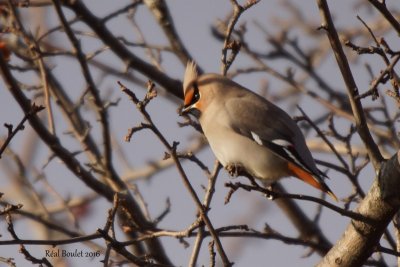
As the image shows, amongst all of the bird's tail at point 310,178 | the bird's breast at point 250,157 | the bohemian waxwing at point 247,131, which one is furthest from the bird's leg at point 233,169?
the bird's tail at point 310,178

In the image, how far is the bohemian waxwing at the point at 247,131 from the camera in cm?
379

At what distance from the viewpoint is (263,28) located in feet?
16.5

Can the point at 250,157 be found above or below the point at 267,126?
below

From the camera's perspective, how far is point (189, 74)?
14.0ft

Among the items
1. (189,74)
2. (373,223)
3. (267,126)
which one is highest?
(189,74)

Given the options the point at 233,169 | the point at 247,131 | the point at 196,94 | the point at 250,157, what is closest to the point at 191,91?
the point at 196,94

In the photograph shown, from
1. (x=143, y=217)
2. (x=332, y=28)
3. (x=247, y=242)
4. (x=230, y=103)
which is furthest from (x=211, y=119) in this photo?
(x=332, y=28)

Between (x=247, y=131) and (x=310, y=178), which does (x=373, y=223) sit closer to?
(x=310, y=178)

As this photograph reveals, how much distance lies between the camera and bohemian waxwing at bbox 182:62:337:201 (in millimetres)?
3785

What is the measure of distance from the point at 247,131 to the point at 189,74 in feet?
1.58

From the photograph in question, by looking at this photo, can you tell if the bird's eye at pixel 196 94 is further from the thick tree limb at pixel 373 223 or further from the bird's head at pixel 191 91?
the thick tree limb at pixel 373 223

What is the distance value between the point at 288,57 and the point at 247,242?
120 cm

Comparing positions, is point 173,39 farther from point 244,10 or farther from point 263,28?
point 244,10

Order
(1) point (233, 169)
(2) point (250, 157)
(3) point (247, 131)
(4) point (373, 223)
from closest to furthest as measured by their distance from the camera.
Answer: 1. (4) point (373, 223)
2. (1) point (233, 169)
3. (2) point (250, 157)
4. (3) point (247, 131)
